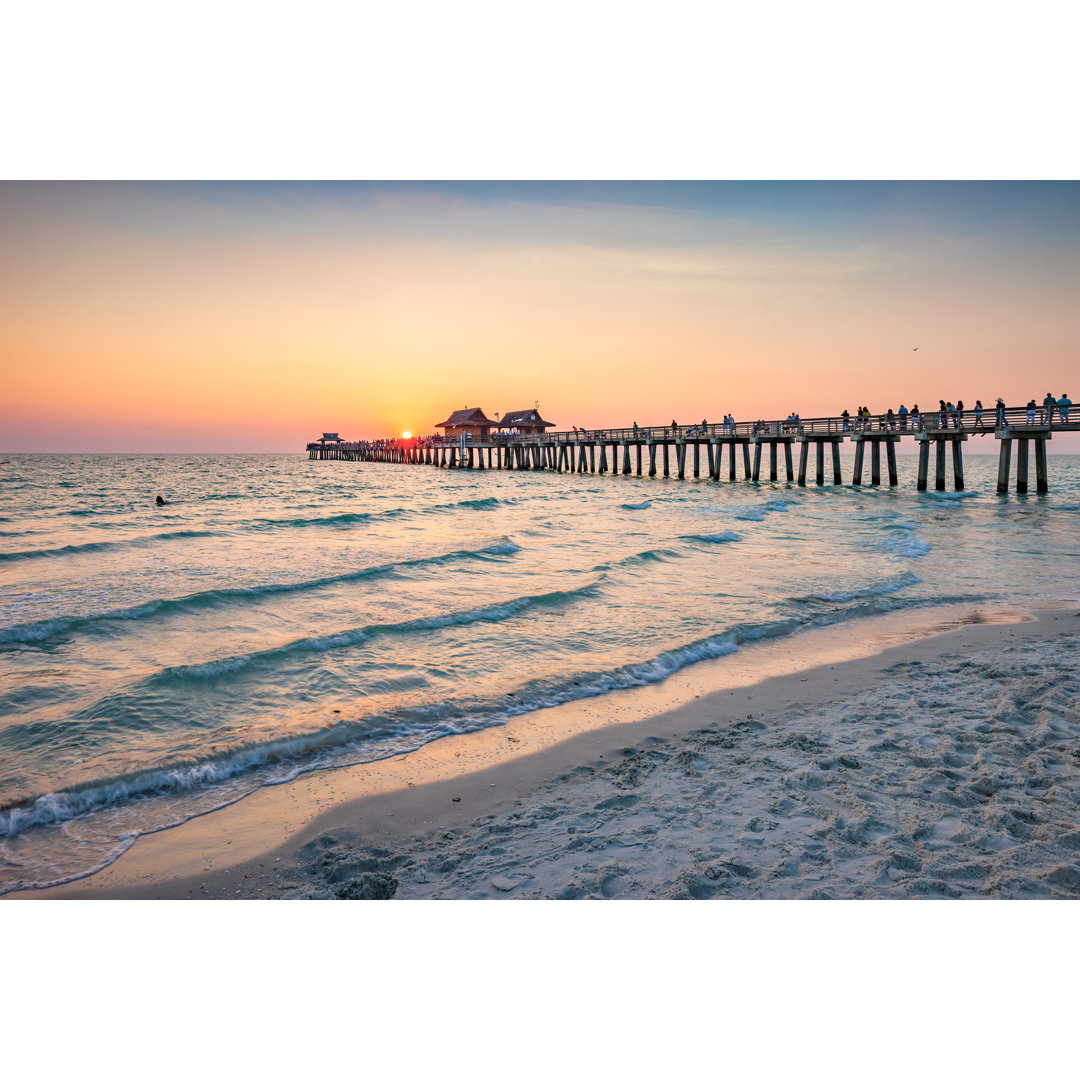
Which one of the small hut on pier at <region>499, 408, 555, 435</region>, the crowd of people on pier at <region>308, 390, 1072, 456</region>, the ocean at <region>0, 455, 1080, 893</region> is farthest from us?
the small hut on pier at <region>499, 408, 555, 435</region>

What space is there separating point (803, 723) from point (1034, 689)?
2.53 metres

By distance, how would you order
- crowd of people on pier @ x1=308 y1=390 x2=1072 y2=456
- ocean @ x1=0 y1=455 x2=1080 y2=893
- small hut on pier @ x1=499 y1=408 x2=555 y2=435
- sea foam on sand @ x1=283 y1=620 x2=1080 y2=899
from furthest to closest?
small hut on pier @ x1=499 y1=408 x2=555 y2=435 → crowd of people on pier @ x1=308 y1=390 x2=1072 y2=456 → ocean @ x1=0 y1=455 x2=1080 y2=893 → sea foam on sand @ x1=283 y1=620 x2=1080 y2=899

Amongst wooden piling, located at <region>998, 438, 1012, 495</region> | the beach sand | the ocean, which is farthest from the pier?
the beach sand

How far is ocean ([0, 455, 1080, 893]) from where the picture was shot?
5891 millimetres

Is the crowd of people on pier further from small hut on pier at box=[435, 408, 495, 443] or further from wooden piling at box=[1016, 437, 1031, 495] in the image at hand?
small hut on pier at box=[435, 408, 495, 443]

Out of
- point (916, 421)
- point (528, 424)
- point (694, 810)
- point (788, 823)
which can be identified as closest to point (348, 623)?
point (694, 810)

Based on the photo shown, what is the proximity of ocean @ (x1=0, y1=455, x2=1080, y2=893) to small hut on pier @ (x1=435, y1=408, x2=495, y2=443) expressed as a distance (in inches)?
2617

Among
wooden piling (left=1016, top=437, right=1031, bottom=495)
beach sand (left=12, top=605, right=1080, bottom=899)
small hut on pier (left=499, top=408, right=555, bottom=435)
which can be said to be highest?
small hut on pier (left=499, top=408, right=555, bottom=435)

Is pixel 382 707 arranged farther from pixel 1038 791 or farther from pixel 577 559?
pixel 577 559

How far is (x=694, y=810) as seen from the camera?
4.72 m

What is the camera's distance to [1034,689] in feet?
22.2

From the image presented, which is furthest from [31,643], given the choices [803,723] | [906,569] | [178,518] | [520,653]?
[178,518]

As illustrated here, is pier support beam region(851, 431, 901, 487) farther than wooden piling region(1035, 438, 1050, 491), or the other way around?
pier support beam region(851, 431, 901, 487)

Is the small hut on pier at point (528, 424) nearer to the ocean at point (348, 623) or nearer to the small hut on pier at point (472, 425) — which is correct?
the small hut on pier at point (472, 425)
